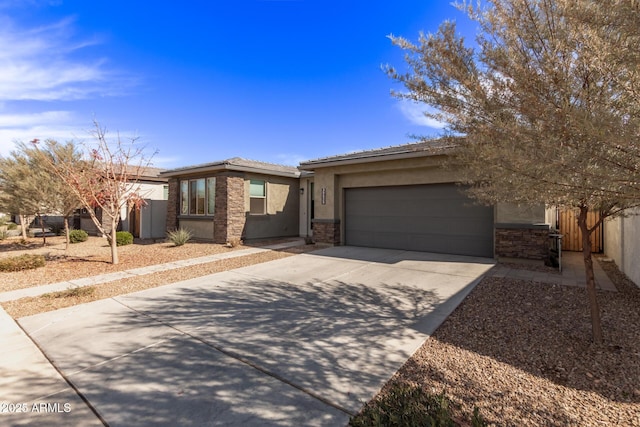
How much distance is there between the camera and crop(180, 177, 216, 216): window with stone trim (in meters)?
14.1

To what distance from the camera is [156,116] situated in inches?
480

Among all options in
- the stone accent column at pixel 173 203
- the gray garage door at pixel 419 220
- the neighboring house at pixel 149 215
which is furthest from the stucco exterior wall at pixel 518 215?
the neighboring house at pixel 149 215

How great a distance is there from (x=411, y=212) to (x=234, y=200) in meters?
7.93

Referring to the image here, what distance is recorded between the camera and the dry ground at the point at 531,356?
2.47 meters

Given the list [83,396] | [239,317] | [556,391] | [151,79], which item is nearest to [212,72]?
[151,79]

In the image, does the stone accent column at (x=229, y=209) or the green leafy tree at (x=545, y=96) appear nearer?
the green leafy tree at (x=545, y=96)

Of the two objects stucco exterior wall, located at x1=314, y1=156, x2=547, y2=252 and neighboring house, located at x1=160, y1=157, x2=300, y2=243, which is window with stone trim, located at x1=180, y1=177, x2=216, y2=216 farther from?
stucco exterior wall, located at x1=314, y1=156, x2=547, y2=252

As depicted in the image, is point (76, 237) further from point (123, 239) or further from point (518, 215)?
point (518, 215)

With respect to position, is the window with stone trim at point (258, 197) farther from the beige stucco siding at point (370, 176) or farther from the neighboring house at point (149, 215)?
the neighboring house at point (149, 215)

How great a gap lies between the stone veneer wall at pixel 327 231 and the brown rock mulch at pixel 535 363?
7.11 meters

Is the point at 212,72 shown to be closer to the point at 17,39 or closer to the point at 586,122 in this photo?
the point at 17,39

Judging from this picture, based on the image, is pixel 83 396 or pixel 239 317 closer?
pixel 83 396

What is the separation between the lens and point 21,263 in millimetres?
8438

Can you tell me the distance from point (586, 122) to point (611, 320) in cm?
403
